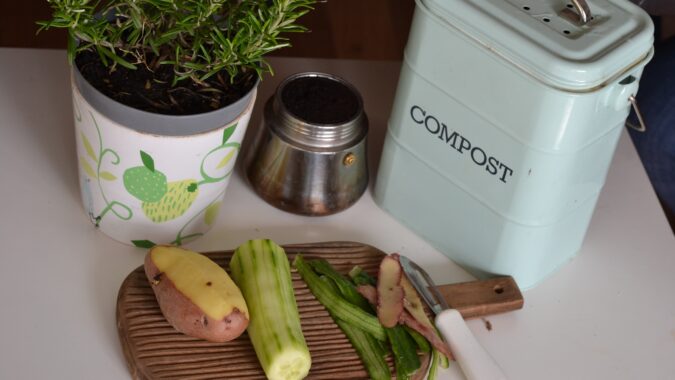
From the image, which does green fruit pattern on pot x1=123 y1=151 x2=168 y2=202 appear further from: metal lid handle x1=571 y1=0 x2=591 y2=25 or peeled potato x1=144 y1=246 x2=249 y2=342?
metal lid handle x1=571 y1=0 x2=591 y2=25

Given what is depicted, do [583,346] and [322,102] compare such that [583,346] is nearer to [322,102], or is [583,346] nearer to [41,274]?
[322,102]

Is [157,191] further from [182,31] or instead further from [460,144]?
[460,144]

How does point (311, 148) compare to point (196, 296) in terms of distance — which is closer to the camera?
point (196, 296)

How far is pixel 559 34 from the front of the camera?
33.8 inches

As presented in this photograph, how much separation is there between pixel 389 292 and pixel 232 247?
0.57 ft

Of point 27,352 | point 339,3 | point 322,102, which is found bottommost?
point 339,3

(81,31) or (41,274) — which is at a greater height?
(81,31)

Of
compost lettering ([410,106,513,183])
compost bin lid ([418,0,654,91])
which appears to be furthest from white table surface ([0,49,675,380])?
compost bin lid ([418,0,654,91])

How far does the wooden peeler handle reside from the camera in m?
0.96

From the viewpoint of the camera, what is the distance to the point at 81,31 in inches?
32.6

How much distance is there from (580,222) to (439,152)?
170mm

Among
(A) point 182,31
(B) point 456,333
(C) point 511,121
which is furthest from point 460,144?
(A) point 182,31

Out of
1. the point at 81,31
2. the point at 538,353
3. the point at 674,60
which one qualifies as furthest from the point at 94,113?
Result: the point at 674,60

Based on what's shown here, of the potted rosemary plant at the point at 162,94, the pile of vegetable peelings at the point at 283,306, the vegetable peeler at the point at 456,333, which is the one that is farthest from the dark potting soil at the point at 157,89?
the vegetable peeler at the point at 456,333
